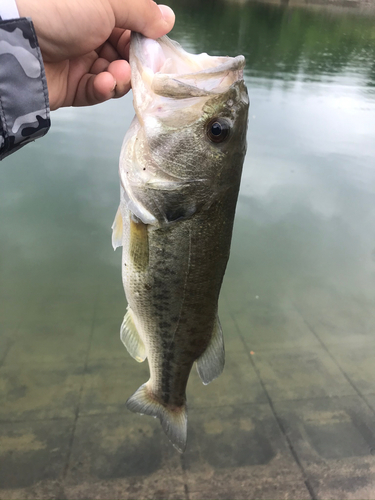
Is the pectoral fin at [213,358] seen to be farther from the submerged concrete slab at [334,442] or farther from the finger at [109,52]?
the submerged concrete slab at [334,442]

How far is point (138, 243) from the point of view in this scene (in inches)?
55.2

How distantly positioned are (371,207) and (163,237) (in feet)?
19.5

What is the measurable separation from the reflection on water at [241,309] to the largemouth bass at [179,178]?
6.67 feet

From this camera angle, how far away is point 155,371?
1.73 metres

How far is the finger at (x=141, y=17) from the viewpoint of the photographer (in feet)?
4.44

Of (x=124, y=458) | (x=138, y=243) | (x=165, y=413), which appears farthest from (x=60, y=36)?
(x=124, y=458)

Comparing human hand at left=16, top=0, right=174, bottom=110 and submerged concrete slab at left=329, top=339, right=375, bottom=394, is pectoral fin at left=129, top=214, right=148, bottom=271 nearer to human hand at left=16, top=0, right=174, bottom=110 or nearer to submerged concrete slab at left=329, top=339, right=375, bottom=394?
human hand at left=16, top=0, right=174, bottom=110

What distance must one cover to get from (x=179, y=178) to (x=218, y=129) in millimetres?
214

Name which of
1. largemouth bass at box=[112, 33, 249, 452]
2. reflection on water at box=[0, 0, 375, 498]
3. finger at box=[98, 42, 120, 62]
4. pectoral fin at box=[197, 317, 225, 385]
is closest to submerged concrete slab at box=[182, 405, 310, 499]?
reflection on water at box=[0, 0, 375, 498]

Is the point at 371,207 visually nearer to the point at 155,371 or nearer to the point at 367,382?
the point at 367,382

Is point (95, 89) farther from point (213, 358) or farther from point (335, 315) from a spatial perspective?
point (335, 315)

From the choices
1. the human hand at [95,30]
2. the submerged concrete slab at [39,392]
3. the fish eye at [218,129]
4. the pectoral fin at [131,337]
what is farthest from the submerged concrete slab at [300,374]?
the human hand at [95,30]

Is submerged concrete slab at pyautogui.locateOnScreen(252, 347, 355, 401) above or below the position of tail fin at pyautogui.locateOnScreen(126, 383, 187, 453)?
below

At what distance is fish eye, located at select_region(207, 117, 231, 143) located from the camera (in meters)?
1.28
